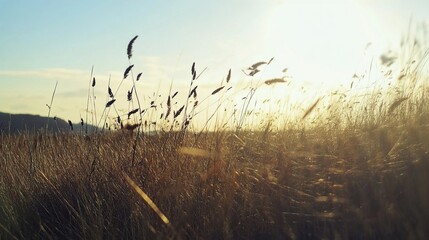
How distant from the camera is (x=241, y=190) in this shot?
2.68 metres

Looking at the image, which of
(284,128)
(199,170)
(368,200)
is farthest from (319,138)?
(368,200)

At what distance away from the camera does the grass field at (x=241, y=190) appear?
2328mm

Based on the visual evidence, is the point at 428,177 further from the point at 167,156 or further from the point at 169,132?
the point at 169,132

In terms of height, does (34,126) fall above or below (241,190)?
above

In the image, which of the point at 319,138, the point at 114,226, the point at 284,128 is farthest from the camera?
the point at 284,128

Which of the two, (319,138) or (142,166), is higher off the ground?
(319,138)

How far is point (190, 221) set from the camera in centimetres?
248

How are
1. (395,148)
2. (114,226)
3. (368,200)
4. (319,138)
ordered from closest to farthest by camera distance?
(368,200)
(114,226)
(395,148)
(319,138)

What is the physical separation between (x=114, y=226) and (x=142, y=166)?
64 centimetres

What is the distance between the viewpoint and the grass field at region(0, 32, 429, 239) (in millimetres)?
2328

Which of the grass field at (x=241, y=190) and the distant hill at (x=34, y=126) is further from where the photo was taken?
the distant hill at (x=34, y=126)

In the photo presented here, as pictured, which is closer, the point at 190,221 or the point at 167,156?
the point at 190,221

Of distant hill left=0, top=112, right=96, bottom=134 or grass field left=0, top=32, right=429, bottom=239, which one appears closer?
grass field left=0, top=32, right=429, bottom=239

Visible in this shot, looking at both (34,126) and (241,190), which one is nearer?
(241,190)
